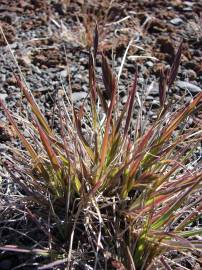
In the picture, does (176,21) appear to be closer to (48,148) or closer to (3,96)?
(3,96)

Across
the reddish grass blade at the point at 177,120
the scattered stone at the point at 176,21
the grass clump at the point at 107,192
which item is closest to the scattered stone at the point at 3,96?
the grass clump at the point at 107,192

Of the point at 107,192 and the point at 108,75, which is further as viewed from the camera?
the point at 107,192

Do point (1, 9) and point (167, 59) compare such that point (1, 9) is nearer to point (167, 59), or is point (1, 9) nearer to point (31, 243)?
point (167, 59)

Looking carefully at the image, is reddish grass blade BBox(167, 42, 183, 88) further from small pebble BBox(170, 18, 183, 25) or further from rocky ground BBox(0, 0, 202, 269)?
small pebble BBox(170, 18, 183, 25)

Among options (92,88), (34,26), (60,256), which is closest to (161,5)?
(34,26)

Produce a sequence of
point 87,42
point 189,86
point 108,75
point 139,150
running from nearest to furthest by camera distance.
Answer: point 108,75 < point 139,150 < point 189,86 < point 87,42

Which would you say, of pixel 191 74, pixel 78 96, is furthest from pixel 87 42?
pixel 191 74
